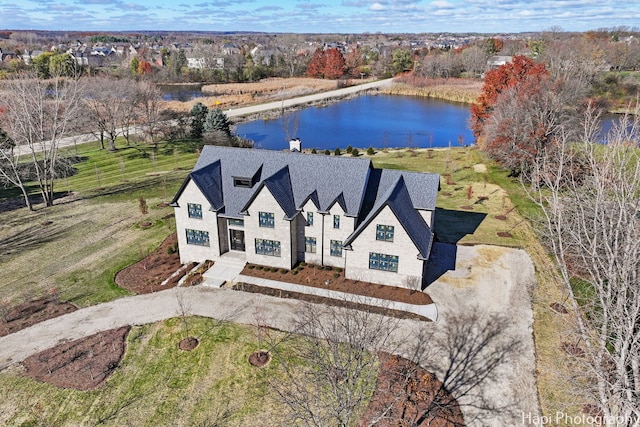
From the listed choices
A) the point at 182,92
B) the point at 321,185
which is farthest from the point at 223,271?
the point at 182,92

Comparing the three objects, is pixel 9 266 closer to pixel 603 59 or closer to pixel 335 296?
pixel 335 296

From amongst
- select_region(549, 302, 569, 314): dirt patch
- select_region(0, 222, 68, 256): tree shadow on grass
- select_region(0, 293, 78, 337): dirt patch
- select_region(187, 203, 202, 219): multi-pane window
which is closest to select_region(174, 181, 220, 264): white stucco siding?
select_region(187, 203, 202, 219): multi-pane window

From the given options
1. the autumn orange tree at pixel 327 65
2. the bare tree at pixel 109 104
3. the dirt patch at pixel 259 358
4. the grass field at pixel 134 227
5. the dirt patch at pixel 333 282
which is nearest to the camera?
the dirt patch at pixel 259 358

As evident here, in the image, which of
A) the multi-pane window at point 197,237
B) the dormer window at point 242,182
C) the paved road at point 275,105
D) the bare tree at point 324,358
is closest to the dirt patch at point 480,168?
the dormer window at point 242,182

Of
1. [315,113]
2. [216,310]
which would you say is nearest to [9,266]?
[216,310]

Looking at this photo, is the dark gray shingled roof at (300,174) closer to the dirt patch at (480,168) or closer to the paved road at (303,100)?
the dirt patch at (480,168)

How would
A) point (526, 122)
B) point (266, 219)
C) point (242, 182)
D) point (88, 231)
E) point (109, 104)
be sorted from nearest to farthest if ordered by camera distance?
point (266, 219) → point (242, 182) → point (88, 231) → point (526, 122) → point (109, 104)

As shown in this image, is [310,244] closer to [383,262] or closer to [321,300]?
[321,300]
